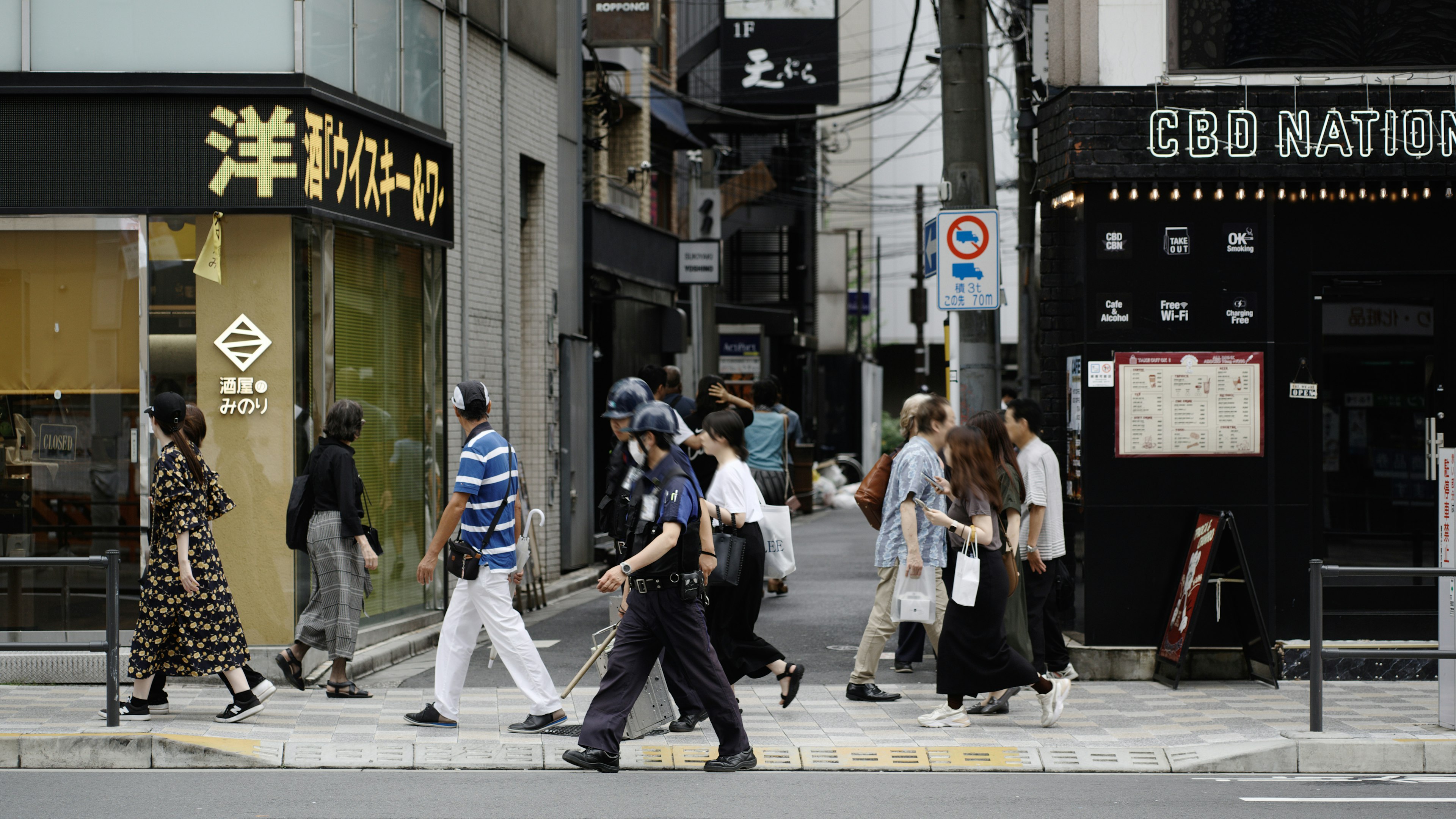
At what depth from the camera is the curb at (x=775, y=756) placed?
7.46m

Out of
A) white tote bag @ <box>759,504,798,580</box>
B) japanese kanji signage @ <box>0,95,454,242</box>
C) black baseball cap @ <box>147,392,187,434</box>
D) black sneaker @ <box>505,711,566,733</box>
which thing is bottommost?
black sneaker @ <box>505,711,566,733</box>

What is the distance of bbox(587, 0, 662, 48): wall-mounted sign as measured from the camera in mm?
16781

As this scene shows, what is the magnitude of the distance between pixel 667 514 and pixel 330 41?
4.96 m

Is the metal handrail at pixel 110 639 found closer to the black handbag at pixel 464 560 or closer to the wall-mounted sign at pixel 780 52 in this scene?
the black handbag at pixel 464 560

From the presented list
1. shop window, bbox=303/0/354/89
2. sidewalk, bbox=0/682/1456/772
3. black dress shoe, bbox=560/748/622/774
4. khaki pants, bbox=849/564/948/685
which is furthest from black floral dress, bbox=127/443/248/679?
khaki pants, bbox=849/564/948/685

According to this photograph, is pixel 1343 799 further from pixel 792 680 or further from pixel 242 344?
pixel 242 344

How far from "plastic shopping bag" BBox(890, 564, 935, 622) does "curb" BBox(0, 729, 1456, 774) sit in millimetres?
954

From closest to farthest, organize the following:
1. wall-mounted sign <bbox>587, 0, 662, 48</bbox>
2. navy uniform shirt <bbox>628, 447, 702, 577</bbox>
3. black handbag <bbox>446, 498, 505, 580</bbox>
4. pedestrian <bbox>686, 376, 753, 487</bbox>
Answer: navy uniform shirt <bbox>628, 447, 702, 577</bbox> < black handbag <bbox>446, 498, 505, 580</bbox> < pedestrian <bbox>686, 376, 753, 487</bbox> < wall-mounted sign <bbox>587, 0, 662, 48</bbox>

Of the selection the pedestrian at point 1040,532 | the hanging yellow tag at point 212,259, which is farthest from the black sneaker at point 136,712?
the pedestrian at point 1040,532

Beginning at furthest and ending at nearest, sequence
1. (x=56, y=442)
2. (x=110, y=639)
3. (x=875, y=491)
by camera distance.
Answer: (x=56, y=442) < (x=875, y=491) < (x=110, y=639)

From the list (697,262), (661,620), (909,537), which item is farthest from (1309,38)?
(697,262)

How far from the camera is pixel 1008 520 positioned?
8703mm

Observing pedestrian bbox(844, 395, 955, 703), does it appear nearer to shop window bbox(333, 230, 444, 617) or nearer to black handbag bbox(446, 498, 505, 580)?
black handbag bbox(446, 498, 505, 580)

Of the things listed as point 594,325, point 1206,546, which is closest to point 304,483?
point 1206,546
